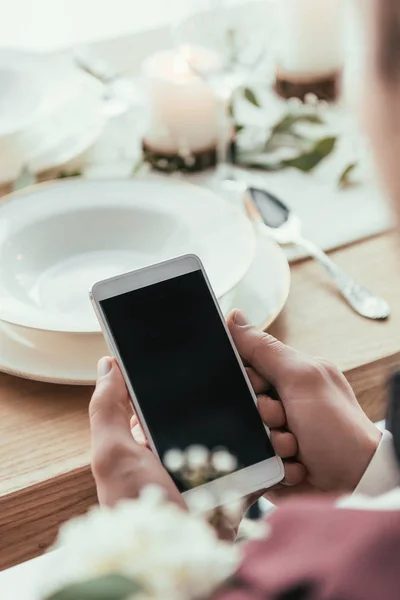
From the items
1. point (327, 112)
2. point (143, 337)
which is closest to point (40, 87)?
point (327, 112)

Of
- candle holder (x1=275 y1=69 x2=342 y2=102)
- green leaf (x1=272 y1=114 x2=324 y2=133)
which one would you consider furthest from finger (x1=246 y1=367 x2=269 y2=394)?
candle holder (x1=275 y1=69 x2=342 y2=102)

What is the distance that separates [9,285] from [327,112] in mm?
499

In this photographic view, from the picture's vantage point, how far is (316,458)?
0.62 metres

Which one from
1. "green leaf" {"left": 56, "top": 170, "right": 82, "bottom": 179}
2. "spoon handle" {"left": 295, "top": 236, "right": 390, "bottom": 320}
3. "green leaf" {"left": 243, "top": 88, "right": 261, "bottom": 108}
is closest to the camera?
"spoon handle" {"left": 295, "top": 236, "right": 390, "bottom": 320}

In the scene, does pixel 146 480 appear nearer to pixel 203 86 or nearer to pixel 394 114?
pixel 394 114

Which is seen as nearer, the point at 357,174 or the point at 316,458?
the point at 316,458

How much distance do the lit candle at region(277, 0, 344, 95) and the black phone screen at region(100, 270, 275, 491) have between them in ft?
1.81

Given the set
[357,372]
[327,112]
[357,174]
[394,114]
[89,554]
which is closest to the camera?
[89,554]

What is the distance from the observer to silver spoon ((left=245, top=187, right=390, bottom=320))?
746 millimetres

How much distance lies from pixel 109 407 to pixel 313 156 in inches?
18.5

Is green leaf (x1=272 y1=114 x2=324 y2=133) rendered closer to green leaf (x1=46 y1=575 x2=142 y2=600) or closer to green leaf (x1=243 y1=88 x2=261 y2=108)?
green leaf (x1=243 y1=88 x2=261 y2=108)

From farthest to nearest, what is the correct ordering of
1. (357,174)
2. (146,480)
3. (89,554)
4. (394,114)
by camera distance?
(357,174) → (146,480) → (394,114) → (89,554)

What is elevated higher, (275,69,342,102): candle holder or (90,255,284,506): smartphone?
(90,255,284,506): smartphone

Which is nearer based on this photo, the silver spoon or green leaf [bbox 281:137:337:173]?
→ the silver spoon
